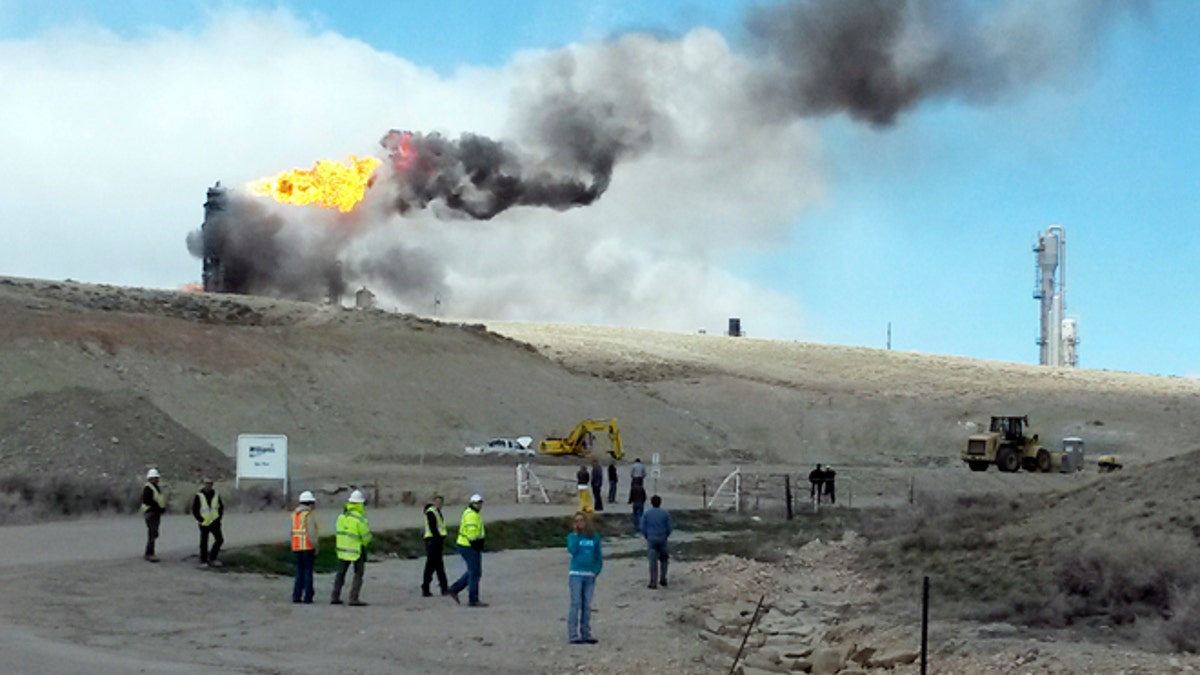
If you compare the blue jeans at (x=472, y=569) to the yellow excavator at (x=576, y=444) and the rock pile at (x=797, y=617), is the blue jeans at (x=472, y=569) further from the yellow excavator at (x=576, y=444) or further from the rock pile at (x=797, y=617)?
the yellow excavator at (x=576, y=444)

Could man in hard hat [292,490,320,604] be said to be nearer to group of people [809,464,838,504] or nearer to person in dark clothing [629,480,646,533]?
person in dark clothing [629,480,646,533]

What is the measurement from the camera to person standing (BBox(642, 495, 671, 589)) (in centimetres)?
2436

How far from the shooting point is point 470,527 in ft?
70.7

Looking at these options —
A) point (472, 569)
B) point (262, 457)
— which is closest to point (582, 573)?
point (472, 569)

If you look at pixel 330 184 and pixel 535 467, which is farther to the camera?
pixel 330 184

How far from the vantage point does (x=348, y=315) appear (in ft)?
269

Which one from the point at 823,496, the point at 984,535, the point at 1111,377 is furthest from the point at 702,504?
the point at 1111,377

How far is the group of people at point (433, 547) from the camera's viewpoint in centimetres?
1886

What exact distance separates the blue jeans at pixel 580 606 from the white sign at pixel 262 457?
19.3 meters

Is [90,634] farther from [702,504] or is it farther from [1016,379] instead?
[1016,379]

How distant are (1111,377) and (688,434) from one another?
48.8 meters

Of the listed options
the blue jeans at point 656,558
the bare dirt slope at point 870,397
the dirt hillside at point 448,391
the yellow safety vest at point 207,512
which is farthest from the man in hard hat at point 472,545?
the bare dirt slope at point 870,397

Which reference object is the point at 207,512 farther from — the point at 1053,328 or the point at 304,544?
the point at 1053,328

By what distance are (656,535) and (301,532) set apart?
615 centimetres
